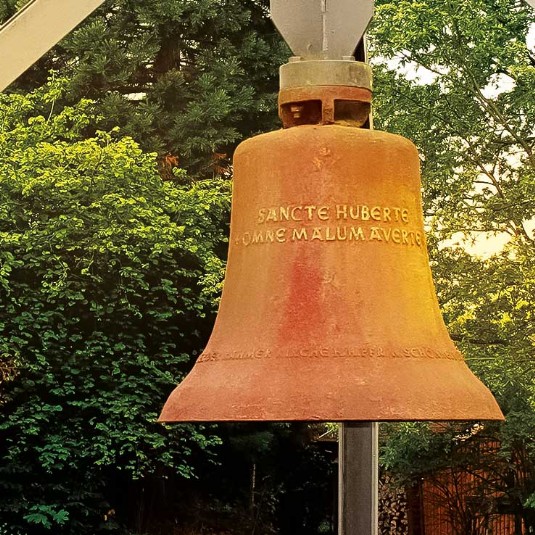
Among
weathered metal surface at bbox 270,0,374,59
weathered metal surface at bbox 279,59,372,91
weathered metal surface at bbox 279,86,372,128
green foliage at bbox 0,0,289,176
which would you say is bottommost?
weathered metal surface at bbox 279,86,372,128

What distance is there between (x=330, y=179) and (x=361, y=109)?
4.6 inches

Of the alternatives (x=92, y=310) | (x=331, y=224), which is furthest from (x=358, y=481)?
(x=92, y=310)

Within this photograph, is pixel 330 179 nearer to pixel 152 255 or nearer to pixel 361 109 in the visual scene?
pixel 361 109

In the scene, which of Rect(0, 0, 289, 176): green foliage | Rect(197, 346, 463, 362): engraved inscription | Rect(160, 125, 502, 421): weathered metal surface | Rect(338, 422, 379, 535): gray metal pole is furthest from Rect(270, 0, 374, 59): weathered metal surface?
Rect(0, 0, 289, 176): green foliage

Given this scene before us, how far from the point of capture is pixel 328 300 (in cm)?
189

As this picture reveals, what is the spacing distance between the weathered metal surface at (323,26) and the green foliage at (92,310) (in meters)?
5.41

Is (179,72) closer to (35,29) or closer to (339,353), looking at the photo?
(35,29)

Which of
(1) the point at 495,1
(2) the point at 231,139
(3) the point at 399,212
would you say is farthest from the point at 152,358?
(3) the point at 399,212

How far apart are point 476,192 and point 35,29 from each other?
4.63m

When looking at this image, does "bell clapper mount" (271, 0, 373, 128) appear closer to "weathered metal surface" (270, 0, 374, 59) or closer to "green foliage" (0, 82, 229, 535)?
"weathered metal surface" (270, 0, 374, 59)

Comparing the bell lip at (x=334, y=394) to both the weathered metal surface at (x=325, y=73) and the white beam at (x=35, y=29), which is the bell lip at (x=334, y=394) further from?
the white beam at (x=35, y=29)

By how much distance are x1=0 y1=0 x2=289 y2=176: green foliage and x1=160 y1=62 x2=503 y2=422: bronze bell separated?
5.68 meters

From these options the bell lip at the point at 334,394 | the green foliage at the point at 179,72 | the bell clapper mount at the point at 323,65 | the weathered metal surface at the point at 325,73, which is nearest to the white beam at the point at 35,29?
the bell clapper mount at the point at 323,65

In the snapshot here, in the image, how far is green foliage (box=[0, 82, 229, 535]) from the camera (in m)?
7.25
